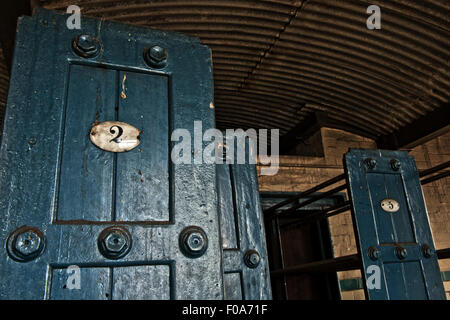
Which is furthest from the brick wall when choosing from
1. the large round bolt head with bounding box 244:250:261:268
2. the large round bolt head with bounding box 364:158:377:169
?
the large round bolt head with bounding box 244:250:261:268

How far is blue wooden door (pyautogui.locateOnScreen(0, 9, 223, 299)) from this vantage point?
1.03 m

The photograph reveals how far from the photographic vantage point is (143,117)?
4.22 feet

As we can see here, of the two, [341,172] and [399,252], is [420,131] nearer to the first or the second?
[341,172]

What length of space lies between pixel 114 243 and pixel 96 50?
2.37ft

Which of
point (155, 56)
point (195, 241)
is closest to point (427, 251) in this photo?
point (195, 241)

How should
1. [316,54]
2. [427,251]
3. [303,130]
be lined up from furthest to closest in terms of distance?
[303,130] → [316,54] → [427,251]

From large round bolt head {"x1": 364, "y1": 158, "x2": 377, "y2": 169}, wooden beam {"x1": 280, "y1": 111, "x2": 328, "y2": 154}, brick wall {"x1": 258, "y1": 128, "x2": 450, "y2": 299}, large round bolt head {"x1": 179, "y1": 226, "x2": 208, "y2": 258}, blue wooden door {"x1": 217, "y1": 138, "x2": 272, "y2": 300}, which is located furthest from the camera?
wooden beam {"x1": 280, "y1": 111, "x2": 328, "y2": 154}

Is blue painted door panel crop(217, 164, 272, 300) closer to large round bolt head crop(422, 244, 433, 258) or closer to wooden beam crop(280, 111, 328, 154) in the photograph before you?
large round bolt head crop(422, 244, 433, 258)

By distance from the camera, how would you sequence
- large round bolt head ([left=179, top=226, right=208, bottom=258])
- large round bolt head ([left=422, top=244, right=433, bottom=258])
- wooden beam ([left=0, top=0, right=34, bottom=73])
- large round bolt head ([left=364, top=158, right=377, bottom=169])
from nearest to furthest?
1. large round bolt head ([left=179, top=226, right=208, bottom=258])
2. wooden beam ([left=0, top=0, right=34, bottom=73])
3. large round bolt head ([left=422, top=244, right=433, bottom=258])
4. large round bolt head ([left=364, top=158, right=377, bottom=169])

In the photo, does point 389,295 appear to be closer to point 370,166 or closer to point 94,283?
point 370,166

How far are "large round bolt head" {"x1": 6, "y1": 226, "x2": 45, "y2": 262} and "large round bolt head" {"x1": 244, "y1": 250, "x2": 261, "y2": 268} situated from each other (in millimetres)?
1757

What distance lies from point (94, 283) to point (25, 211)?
30 centimetres

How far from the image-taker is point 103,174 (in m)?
1.17

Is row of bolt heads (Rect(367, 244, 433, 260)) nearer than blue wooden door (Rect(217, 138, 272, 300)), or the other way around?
blue wooden door (Rect(217, 138, 272, 300))
